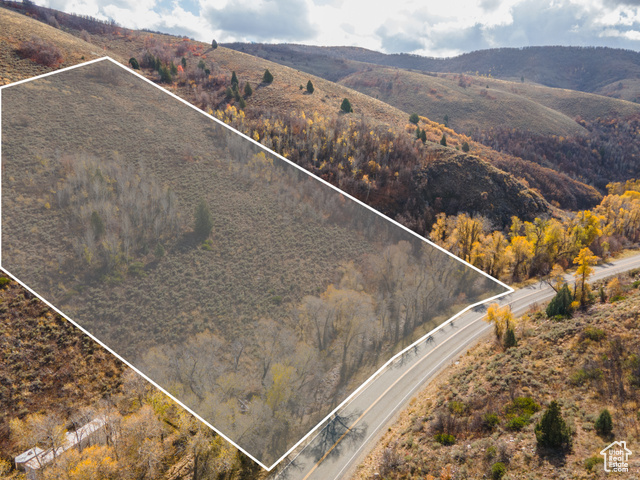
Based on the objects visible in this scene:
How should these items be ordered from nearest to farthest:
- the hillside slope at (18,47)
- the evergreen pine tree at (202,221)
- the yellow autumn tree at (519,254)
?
the evergreen pine tree at (202,221) → the yellow autumn tree at (519,254) → the hillside slope at (18,47)

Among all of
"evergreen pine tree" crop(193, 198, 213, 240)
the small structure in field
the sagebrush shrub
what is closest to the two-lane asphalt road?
"evergreen pine tree" crop(193, 198, 213, 240)

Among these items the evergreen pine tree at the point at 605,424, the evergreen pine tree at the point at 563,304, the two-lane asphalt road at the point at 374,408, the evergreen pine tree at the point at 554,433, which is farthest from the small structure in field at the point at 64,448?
the evergreen pine tree at the point at 563,304

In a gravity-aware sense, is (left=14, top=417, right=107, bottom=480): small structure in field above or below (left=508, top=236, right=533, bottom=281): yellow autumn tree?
below

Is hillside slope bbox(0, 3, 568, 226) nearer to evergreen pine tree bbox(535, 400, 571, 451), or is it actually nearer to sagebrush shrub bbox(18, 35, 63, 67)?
sagebrush shrub bbox(18, 35, 63, 67)

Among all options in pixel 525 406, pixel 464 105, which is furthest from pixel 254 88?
pixel 464 105

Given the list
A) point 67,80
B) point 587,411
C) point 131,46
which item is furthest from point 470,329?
point 131,46

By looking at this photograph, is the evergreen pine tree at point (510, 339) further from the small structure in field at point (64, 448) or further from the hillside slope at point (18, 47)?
the hillside slope at point (18, 47)

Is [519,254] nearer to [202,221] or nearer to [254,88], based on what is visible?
[202,221]

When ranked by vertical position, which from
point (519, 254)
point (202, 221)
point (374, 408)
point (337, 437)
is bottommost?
point (337, 437)
